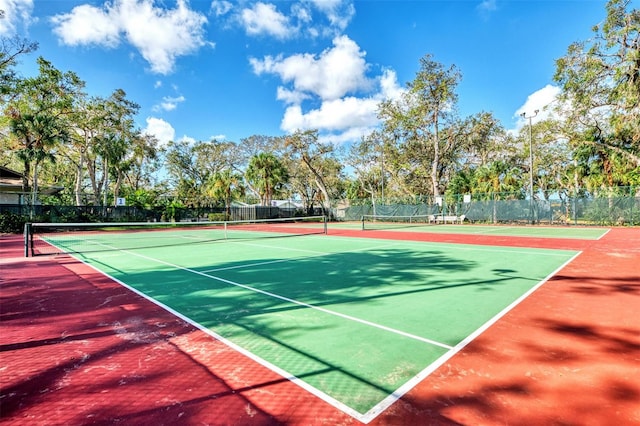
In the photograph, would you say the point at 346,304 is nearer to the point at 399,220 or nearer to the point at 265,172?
the point at 399,220

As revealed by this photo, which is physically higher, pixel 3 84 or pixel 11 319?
pixel 3 84

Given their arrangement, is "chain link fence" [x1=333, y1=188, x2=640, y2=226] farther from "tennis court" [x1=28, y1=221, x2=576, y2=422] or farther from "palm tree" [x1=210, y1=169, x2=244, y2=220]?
"tennis court" [x1=28, y1=221, x2=576, y2=422]

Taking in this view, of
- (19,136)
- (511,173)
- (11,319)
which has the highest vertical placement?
(19,136)

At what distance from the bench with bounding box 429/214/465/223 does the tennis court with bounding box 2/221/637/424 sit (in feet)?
70.3

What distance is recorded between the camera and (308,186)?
59.0m

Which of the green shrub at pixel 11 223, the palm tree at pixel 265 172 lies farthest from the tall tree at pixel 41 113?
the palm tree at pixel 265 172

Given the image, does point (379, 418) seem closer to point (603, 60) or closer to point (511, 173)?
point (603, 60)

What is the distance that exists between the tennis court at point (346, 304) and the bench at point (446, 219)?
21455mm

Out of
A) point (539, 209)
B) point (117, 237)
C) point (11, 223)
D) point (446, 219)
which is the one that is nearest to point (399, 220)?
point (446, 219)

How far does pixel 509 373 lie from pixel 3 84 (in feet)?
127

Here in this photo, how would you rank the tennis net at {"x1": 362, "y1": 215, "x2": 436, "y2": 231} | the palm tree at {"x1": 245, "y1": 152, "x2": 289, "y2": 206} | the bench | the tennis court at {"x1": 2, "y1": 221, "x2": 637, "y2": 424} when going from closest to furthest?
the tennis court at {"x1": 2, "y1": 221, "x2": 637, "y2": 424}, the bench, the tennis net at {"x1": 362, "y1": 215, "x2": 436, "y2": 231}, the palm tree at {"x1": 245, "y1": 152, "x2": 289, "y2": 206}

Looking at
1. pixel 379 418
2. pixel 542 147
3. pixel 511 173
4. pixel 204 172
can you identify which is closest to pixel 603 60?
pixel 511 173

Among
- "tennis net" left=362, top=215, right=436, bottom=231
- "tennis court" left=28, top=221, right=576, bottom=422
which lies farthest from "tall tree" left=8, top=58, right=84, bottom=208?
"tennis net" left=362, top=215, right=436, bottom=231

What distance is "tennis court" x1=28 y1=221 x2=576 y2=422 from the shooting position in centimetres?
341
